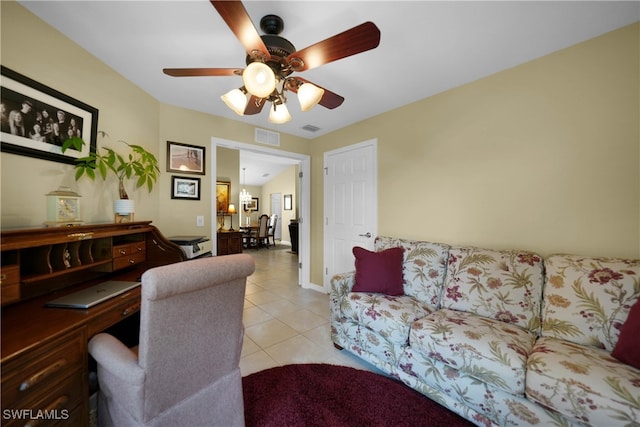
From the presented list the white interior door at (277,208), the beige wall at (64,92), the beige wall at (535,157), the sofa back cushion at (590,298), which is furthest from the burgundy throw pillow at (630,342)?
the white interior door at (277,208)

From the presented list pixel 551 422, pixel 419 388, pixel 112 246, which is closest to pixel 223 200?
pixel 112 246

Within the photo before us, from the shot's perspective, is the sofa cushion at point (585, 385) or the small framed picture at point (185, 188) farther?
the small framed picture at point (185, 188)

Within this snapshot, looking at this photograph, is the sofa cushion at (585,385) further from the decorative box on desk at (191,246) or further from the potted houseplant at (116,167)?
the potted houseplant at (116,167)

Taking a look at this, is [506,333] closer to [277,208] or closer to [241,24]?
[241,24]

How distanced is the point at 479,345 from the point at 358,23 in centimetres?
208

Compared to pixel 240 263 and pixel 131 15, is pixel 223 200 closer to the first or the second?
pixel 131 15

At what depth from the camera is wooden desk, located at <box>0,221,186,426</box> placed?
2.64ft

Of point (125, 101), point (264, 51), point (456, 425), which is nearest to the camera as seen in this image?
point (264, 51)

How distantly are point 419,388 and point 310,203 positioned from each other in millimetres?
2767

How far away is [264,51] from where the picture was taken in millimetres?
1247

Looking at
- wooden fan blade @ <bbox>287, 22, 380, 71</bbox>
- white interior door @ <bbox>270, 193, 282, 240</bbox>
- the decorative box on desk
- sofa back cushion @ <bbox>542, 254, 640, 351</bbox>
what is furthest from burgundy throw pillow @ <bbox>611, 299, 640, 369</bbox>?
white interior door @ <bbox>270, 193, 282, 240</bbox>

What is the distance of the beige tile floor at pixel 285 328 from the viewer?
1993 millimetres

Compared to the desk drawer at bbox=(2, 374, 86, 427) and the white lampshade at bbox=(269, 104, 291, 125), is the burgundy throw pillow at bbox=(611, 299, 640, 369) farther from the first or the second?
the desk drawer at bbox=(2, 374, 86, 427)

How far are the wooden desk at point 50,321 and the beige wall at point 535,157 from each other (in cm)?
261
